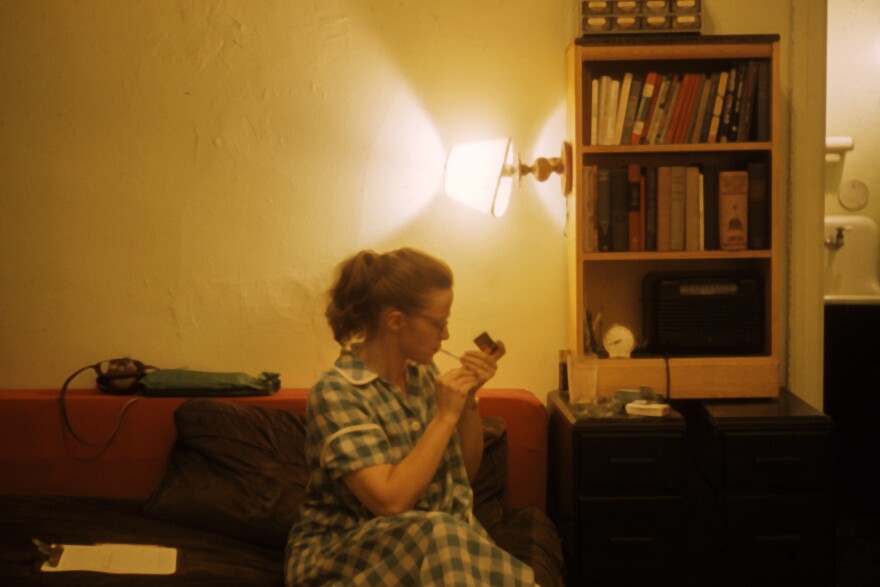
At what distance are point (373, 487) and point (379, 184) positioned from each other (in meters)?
1.44

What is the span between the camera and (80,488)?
2707 millimetres

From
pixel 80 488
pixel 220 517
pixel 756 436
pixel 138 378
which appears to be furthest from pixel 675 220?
pixel 80 488

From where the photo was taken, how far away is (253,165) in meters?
2.90

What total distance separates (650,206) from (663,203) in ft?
0.13

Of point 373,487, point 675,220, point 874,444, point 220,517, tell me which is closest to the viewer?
point 373,487

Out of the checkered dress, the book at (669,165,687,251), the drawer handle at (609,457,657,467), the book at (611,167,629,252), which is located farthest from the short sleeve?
the book at (669,165,687,251)

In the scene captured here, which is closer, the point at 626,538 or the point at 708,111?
the point at 626,538

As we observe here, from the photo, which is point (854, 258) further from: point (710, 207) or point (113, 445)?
point (113, 445)

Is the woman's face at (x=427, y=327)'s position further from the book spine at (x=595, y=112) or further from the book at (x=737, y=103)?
the book at (x=737, y=103)

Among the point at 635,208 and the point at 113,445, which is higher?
the point at 635,208

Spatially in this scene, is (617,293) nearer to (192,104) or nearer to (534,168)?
(534,168)

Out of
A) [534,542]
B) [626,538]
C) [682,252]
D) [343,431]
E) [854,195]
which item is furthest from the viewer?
[854,195]

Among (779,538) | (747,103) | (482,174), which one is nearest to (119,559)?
(482,174)

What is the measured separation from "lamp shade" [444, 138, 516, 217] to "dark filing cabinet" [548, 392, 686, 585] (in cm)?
75
